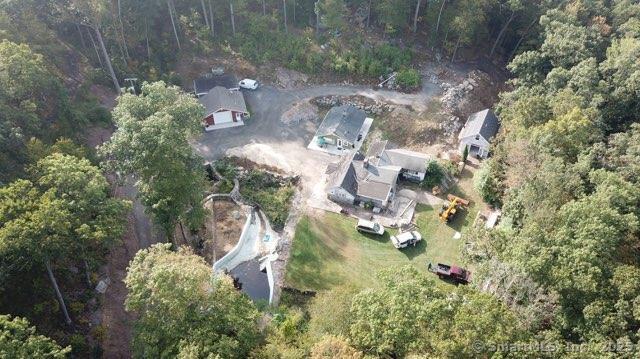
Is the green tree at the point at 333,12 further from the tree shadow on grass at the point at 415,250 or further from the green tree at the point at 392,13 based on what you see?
the tree shadow on grass at the point at 415,250

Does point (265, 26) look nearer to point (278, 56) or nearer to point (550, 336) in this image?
point (278, 56)

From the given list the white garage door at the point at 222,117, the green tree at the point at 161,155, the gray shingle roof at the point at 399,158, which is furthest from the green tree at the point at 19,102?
the gray shingle roof at the point at 399,158

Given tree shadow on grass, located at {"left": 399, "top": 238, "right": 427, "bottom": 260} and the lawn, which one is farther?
tree shadow on grass, located at {"left": 399, "top": 238, "right": 427, "bottom": 260}

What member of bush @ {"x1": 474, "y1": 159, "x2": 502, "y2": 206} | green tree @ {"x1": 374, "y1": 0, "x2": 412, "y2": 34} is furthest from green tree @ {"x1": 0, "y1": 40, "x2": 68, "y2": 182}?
green tree @ {"x1": 374, "y1": 0, "x2": 412, "y2": 34}

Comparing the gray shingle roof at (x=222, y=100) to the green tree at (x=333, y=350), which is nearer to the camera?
the green tree at (x=333, y=350)

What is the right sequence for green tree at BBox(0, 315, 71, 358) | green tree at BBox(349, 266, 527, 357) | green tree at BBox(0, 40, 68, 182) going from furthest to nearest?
1. green tree at BBox(0, 40, 68, 182)
2. green tree at BBox(349, 266, 527, 357)
3. green tree at BBox(0, 315, 71, 358)

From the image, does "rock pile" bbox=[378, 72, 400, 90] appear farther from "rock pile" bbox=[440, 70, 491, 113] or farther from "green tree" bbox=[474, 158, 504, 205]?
"green tree" bbox=[474, 158, 504, 205]

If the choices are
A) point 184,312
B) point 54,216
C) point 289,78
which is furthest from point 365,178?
point 54,216

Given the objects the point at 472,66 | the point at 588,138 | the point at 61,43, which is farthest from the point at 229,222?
the point at 472,66
